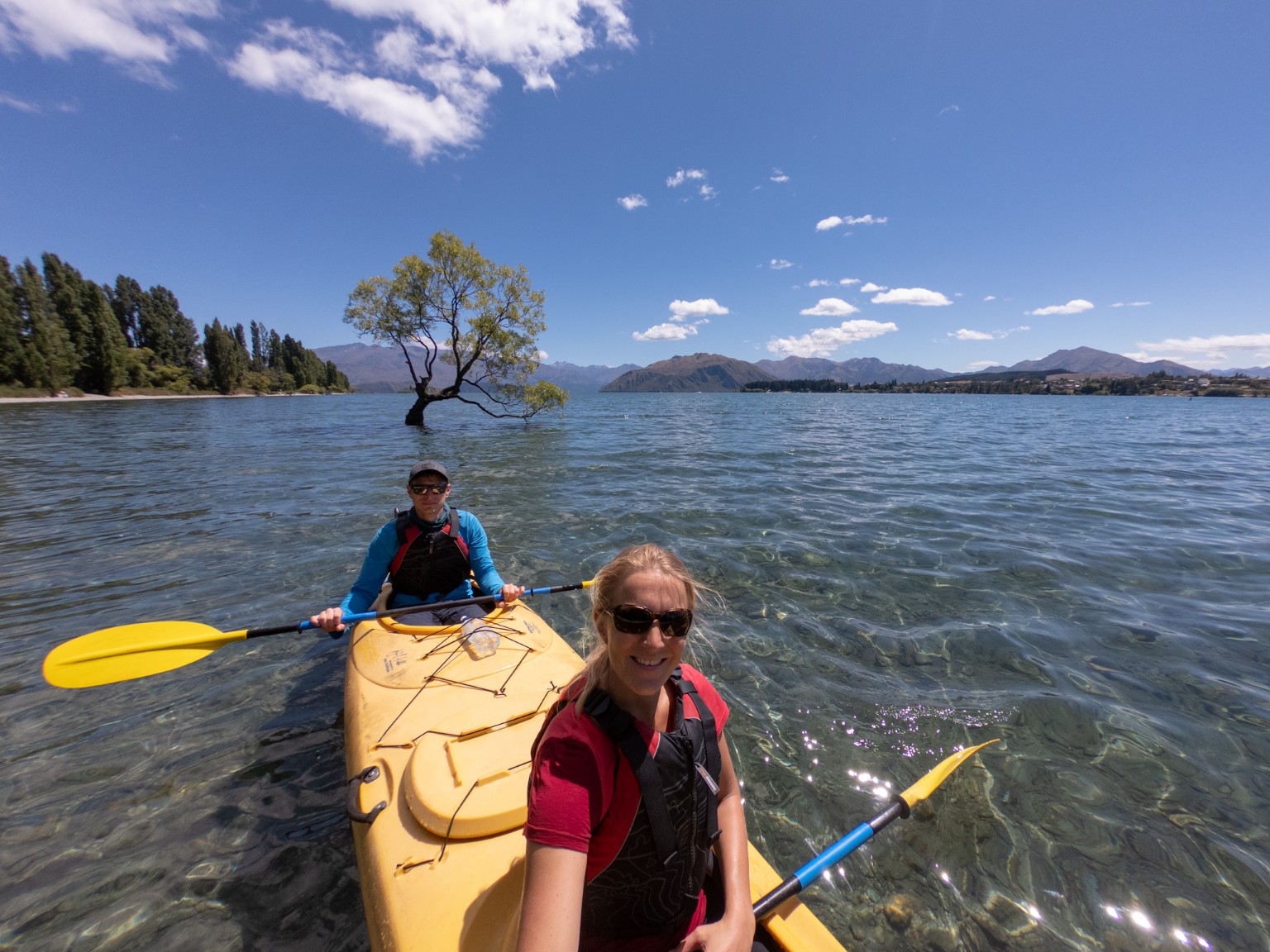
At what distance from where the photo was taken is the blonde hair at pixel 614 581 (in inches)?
82.1

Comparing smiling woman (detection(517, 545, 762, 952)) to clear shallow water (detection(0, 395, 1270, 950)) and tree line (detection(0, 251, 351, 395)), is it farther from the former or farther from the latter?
tree line (detection(0, 251, 351, 395))

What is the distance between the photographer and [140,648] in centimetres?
506

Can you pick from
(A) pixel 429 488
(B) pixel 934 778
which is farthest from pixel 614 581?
(A) pixel 429 488

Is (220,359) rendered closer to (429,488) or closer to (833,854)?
(429,488)

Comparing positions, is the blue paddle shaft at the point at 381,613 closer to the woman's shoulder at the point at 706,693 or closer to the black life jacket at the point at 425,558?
the black life jacket at the point at 425,558

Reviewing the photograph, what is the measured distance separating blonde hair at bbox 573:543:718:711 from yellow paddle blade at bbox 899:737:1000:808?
293cm

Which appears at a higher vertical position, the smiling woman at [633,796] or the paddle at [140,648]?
the smiling woman at [633,796]

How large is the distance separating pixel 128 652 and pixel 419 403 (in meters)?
33.8

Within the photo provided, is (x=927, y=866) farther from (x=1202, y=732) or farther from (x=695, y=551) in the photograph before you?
(x=695, y=551)

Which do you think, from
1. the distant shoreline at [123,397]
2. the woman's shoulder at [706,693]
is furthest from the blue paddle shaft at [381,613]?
the distant shoreline at [123,397]

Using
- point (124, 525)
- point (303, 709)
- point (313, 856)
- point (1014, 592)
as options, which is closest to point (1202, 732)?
point (1014, 592)

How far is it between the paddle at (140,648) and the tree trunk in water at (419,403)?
31676 mm

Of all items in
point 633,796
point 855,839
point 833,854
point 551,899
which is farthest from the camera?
point 855,839

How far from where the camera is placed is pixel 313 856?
379 cm
